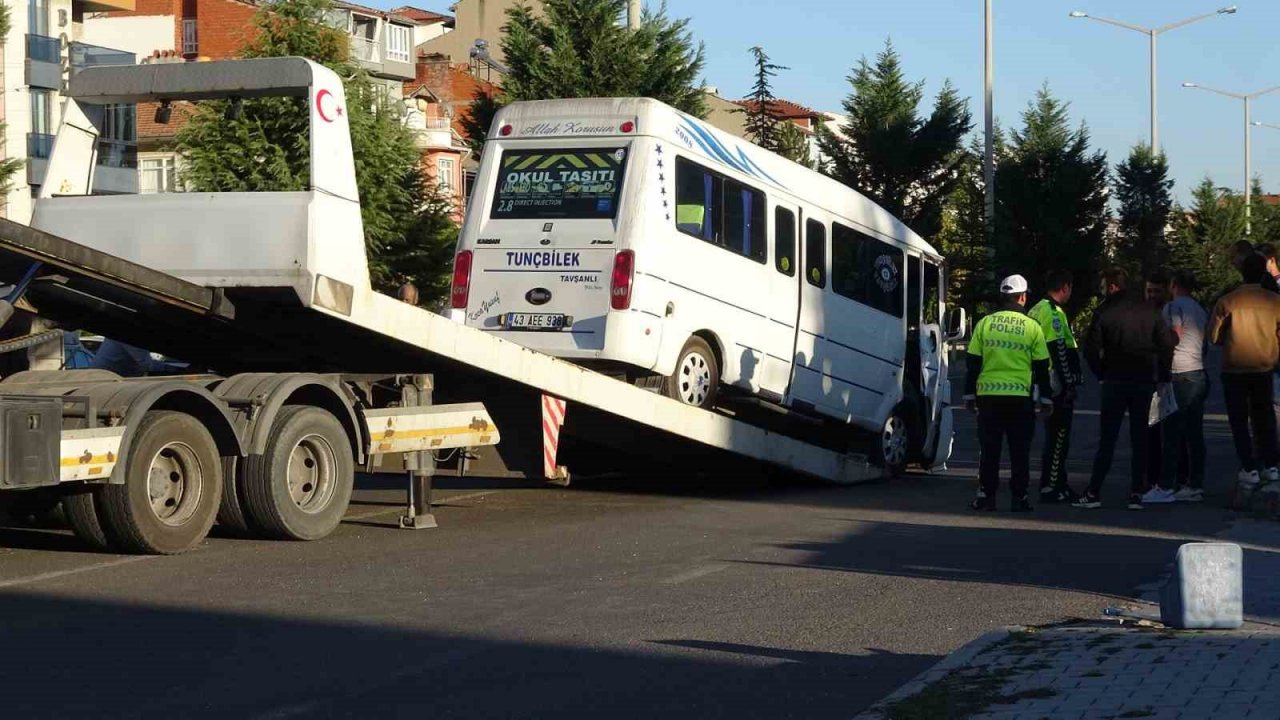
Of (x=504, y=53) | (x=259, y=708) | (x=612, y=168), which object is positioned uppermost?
(x=504, y=53)

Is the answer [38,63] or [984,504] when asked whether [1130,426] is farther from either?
[38,63]

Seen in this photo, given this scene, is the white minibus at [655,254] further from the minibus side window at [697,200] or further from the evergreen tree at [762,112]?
the evergreen tree at [762,112]

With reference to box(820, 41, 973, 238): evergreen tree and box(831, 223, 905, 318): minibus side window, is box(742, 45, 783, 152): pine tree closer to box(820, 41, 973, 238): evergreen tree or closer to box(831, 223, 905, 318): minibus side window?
box(820, 41, 973, 238): evergreen tree

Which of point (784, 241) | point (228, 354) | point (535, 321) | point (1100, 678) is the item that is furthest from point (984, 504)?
point (1100, 678)

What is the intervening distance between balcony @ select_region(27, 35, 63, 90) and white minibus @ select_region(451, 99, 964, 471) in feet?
129

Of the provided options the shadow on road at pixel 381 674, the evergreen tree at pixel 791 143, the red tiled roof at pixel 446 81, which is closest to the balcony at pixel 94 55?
the evergreen tree at pixel 791 143

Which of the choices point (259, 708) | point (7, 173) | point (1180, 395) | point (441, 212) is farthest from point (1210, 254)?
point (259, 708)

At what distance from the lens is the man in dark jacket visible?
1377 cm

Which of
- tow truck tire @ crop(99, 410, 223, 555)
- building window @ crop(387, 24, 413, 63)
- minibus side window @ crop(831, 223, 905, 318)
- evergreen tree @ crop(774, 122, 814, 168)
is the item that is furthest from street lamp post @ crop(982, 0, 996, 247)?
building window @ crop(387, 24, 413, 63)

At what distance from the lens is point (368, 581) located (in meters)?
9.39

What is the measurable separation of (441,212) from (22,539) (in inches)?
977

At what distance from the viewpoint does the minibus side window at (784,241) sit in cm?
1541

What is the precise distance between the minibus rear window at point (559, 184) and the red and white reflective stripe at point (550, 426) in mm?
1805

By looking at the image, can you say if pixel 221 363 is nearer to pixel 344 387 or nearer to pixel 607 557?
pixel 344 387
